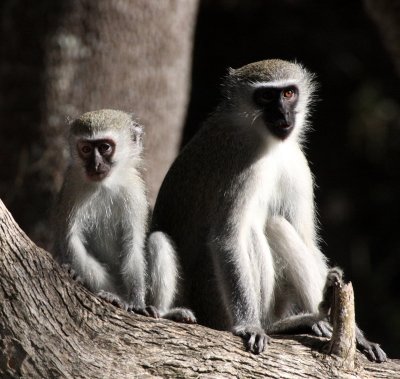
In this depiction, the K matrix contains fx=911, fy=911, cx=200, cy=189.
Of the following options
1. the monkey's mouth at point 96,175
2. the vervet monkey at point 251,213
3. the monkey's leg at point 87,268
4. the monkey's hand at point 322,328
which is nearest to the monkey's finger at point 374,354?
the vervet monkey at point 251,213

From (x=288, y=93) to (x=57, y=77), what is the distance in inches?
115

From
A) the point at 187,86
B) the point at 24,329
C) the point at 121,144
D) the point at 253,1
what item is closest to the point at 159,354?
the point at 24,329

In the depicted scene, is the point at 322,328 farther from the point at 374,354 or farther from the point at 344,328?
the point at 344,328

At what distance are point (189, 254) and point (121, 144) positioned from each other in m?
0.93

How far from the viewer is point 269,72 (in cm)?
634

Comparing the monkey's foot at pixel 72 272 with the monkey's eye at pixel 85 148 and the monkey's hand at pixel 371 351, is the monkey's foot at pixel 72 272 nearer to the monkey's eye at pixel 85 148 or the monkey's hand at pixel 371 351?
the monkey's eye at pixel 85 148

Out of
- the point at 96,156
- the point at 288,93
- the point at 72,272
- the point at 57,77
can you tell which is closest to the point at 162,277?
the point at 72,272

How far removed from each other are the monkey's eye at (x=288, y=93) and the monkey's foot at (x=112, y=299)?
183 centimetres

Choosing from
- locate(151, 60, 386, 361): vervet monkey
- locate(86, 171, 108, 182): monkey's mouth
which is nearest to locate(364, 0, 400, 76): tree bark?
locate(151, 60, 386, 361): vervet monkey

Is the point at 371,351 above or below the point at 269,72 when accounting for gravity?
below

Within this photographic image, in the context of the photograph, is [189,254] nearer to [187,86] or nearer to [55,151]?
[55,151]

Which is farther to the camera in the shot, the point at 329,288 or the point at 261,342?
the point at 329,288

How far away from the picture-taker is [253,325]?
18.9 ft

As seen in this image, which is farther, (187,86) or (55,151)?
(187,86)
